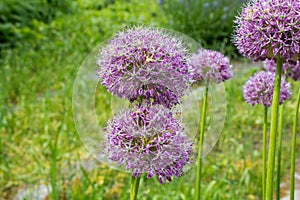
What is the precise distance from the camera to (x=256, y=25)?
1134 millimetres

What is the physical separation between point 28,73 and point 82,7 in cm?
291

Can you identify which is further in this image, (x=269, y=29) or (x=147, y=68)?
(x=269, y=29)

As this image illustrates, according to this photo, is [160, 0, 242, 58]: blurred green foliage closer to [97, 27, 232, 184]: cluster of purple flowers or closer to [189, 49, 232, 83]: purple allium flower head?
[189, 49, 232, 83]: purple allium flower head

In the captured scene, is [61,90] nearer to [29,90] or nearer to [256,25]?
[29,90]

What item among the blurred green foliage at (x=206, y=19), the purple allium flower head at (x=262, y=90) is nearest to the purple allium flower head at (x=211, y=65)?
the purple allium flower head at (x=262, y=90)

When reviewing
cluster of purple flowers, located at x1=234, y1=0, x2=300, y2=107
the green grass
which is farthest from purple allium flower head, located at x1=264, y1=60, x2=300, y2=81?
the green grass

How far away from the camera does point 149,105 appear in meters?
1.02

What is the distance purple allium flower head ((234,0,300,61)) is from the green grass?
1.17 meters

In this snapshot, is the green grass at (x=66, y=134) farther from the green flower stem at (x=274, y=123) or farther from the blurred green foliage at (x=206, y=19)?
the green flower stem at (x=274, y=123)

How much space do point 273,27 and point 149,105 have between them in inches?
14.8

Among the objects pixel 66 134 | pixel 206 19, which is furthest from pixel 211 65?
pixel 206 19

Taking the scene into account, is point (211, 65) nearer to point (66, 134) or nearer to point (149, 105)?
point (149, 105)

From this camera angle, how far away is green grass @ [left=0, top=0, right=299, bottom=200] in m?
2.70

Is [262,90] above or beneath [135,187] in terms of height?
above
